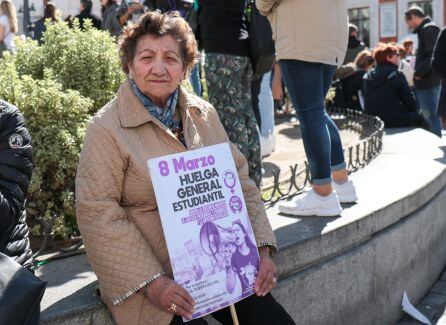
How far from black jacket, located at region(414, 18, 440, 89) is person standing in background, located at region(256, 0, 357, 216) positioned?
188 inches

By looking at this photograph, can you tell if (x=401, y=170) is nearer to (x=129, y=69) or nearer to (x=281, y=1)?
(x=281, y=1)

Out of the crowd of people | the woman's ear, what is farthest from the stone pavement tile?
the woman's ear

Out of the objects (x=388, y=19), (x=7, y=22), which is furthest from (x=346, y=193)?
(x=388, y=19)

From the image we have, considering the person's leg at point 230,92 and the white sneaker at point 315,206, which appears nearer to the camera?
the white sneaker at point 315,206

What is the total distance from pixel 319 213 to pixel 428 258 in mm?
1300

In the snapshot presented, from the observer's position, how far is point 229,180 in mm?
2629

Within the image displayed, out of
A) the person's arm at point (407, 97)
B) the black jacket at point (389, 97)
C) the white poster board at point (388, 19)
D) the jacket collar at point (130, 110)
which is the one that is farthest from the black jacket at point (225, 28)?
the white poster board at point (388, 19)

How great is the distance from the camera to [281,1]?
12.0 feet

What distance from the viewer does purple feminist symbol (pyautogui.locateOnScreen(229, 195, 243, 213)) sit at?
261cm

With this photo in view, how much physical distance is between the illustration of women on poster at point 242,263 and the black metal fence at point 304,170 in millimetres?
1031

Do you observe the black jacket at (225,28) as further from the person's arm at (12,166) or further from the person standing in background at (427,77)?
the person standing in background at (427,77)

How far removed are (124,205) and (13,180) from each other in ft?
1.42

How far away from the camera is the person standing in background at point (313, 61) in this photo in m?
3.59

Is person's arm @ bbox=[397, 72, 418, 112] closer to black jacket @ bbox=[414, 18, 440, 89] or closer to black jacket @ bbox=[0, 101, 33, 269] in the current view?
black jacket @ bbox=[414, 18, 440, 89]
